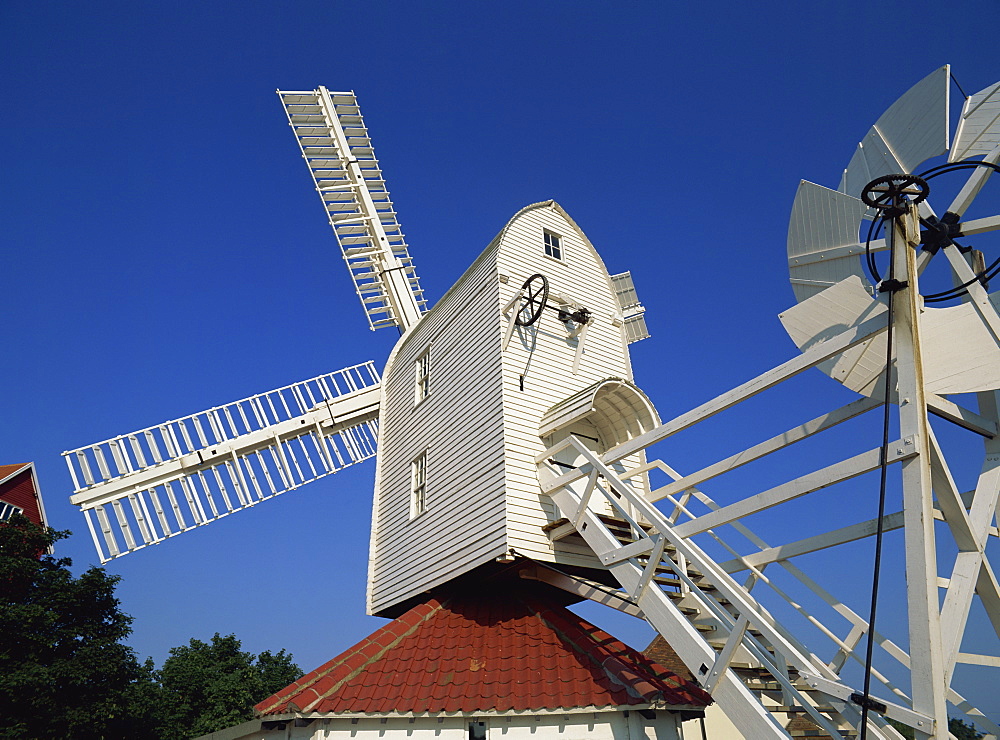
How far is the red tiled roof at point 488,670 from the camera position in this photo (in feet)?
29.3

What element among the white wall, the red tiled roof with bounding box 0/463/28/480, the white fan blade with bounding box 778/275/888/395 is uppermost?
the red tiled roof with bounding box 0/463/28/480

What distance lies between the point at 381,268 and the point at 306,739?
47.5ft

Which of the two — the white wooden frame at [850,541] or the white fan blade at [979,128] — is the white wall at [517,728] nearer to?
the white wooden frame at [850,541]

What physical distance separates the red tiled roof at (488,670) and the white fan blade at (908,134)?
7033 mm

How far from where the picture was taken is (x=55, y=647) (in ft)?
48.2

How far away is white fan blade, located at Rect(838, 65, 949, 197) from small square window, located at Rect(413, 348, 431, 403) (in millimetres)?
9583

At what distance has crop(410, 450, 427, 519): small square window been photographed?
13.7 meters

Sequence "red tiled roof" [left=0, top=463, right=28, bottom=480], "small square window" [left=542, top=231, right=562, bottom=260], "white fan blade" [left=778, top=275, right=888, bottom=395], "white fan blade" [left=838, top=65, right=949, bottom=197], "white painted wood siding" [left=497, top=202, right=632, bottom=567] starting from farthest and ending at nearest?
"red tiled roof" [left=0, top=463, right=28, bottom=480], "small square window" [left=542, top=231, right=562, bottom=260], "white painted wood siding" [left=497, top=202, right=632, bottom=567], "white fan blade" [left=778, top=275, right=888, bottom=395], "white fan blade" [left=838, top=65, right=949, bottom=197]

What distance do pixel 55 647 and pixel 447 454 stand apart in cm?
994

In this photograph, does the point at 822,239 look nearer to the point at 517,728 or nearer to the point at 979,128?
the point at 979,128

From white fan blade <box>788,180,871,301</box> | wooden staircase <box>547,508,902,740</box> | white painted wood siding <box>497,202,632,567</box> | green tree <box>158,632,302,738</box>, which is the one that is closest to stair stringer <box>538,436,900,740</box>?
wooden staircase <box>547,508,902,740</box>

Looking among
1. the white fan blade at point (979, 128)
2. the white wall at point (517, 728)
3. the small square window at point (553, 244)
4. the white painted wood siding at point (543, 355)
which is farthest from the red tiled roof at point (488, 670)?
the small square window at point (553, 244)

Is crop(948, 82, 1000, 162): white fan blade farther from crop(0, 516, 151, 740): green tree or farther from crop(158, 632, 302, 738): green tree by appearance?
crop(158, 632, 302, 738): green tree

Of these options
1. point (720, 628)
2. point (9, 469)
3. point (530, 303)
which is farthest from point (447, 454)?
point (9, 469)
